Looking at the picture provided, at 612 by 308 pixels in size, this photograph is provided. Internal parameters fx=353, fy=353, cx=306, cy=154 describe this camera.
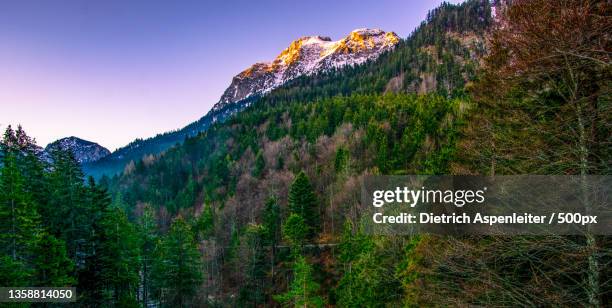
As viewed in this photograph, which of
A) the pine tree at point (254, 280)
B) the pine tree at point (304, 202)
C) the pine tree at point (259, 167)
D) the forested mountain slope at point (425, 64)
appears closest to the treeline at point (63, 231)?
the pine tree at point (254, 280)

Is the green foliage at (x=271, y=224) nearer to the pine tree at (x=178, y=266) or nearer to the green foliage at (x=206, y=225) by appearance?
the green foliage at (x=206, y=225)

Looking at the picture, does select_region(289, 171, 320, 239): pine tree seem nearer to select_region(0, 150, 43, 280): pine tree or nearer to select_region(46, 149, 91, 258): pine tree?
select_region(46, 149, 91, 258): pine tree

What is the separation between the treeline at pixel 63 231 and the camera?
17.2 metres

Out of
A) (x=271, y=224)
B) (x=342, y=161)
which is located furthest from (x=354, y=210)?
(x=342, y=161)

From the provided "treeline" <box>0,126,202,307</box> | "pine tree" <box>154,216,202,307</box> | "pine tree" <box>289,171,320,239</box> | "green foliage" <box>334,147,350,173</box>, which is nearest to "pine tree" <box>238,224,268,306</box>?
"pine tree" <box>289,171,320,239</box>

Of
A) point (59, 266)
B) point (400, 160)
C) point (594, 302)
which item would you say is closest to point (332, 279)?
point (400, 160)

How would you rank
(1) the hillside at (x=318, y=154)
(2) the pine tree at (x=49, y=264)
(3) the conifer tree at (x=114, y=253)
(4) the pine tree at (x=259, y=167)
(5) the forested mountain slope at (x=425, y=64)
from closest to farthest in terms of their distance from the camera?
1. (2) the pine tree at (x=49, y=264)
2. (3) the conifer tree at (x=114, y=253)
3. (1) the hillside at (x=318, y=154)
4. (4) the pine tree at (x=259, y=167)
5. (5) the forested mountain slope at (x=425, y=64)

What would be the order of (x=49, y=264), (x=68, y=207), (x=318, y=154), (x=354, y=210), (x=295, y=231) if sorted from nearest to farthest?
(x=49, y=264) → (x=68, y=207) → (x=295, y=231) → (x=354, y=210) → (x=318, y=154)

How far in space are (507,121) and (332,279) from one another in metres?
39.5

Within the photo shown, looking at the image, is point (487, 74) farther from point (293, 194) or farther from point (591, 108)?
point (293, 194)

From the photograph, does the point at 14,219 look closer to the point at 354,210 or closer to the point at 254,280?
the point at 254,280

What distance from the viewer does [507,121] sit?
742 cm

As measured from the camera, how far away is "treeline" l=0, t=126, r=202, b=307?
17.2 meters

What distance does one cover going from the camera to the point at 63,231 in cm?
2288
